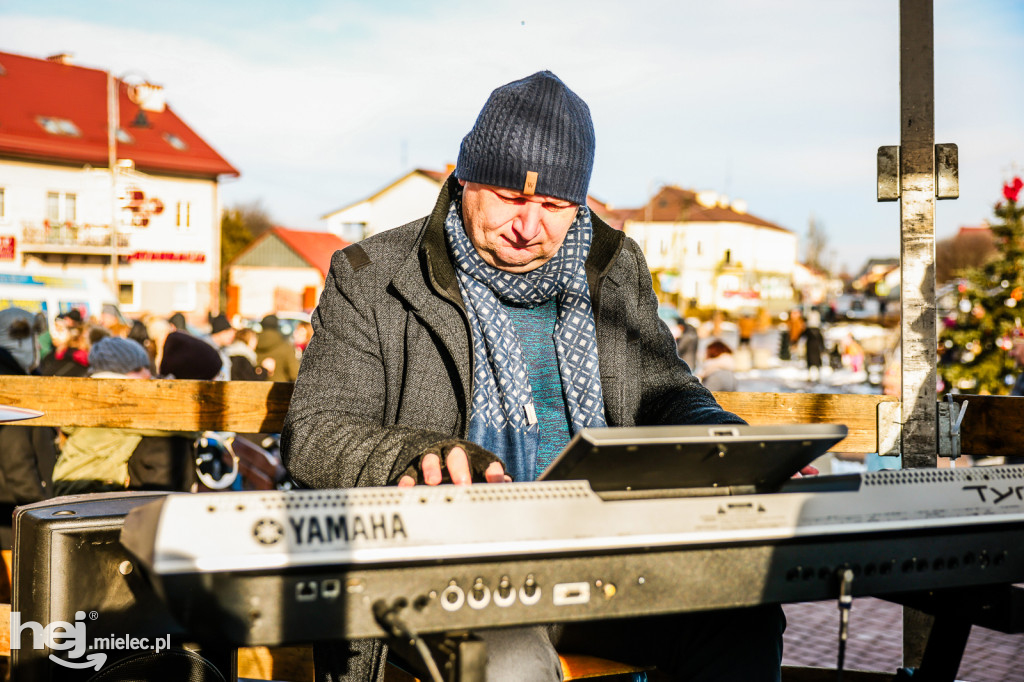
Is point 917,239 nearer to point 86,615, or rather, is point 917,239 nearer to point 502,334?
point 502,334

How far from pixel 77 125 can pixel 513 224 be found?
42.6 meters

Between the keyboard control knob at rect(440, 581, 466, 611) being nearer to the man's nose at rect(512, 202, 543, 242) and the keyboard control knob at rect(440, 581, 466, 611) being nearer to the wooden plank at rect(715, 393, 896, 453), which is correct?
the man's nose at rect(512, 202, 543, 242)

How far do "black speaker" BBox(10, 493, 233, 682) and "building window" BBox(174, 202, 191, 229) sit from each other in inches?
1693

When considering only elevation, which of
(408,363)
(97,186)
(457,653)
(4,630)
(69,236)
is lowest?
(4,630)

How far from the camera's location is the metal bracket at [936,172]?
10.00 ft

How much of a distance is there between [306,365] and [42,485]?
4335mm

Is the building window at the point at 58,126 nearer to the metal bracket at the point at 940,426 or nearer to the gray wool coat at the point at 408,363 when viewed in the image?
the gray wool coat at the point at 408,363

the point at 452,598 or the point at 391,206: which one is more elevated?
the point at 391,206

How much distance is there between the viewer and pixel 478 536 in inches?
54.7

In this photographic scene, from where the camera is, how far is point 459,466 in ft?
5.81

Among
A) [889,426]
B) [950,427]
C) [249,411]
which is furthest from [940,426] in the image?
[249,411]


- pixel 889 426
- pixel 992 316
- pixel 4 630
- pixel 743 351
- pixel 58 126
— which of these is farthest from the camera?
pixel 58 126

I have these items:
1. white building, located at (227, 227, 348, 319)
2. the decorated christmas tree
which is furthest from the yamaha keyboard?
white building, located at (227, 227, 348, 319)

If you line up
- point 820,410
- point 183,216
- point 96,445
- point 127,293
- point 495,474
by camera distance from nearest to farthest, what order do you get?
point 495,474, point 820,410, point 96,445, point 127,293, point 183,216
